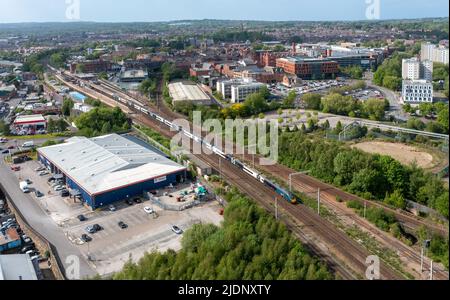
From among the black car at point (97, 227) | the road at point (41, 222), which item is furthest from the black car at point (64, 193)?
the black car at point (97, 227)

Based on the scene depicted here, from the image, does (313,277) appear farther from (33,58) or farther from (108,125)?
(33,58)

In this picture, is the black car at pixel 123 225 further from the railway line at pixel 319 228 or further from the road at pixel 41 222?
the railway line at pixel 319 228

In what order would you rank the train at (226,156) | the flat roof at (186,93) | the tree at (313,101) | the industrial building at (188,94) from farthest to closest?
the flat roof at (186,93) → the industrial building at (188,94) → the tree at (313,101) → the train at (226,156)

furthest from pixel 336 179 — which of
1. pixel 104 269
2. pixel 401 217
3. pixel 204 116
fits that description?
pixel 204 116

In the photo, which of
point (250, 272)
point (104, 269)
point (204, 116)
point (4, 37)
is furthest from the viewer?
point (4, 37)

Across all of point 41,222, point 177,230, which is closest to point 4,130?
point 41,222

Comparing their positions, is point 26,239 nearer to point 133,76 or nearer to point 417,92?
point 417,92
